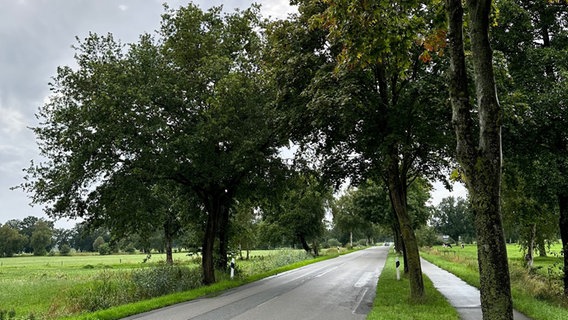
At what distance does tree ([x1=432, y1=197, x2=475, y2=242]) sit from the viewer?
124037mm

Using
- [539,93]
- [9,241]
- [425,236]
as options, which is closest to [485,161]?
[539,93]

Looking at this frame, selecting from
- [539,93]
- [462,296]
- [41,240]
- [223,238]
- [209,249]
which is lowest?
[41,240]

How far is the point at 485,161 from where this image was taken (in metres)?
4.38

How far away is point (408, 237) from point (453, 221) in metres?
130

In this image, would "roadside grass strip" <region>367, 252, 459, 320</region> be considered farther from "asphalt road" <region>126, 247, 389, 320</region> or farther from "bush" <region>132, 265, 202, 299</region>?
"bush" <region>132, 265, 202, 299</region>

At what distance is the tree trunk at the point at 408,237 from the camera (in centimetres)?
1177

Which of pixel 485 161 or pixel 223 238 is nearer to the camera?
pixel 485 161

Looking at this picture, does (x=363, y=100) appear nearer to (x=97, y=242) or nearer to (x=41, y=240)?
(x=41, y=240)

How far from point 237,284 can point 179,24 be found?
12.3m

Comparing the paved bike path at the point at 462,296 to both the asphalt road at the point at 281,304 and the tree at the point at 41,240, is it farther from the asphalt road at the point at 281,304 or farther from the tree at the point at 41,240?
the tree at the point at 41,240

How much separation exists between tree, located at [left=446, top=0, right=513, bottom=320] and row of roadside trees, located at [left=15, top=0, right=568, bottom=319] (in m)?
1.81

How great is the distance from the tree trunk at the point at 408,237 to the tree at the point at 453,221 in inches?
4717

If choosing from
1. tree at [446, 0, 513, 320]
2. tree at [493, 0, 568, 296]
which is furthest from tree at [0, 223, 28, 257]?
tree at [446, 0, 513, 320]

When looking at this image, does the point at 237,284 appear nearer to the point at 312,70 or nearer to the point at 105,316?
the point at 105,316
